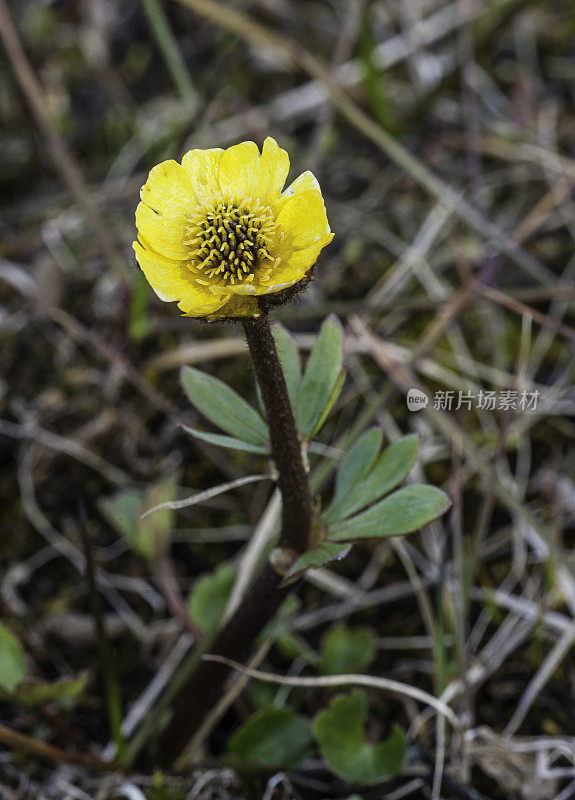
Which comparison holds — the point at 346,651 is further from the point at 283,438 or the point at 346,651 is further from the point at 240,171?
the point at 240,171

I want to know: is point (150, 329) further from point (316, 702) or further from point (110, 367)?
point (316, 702)

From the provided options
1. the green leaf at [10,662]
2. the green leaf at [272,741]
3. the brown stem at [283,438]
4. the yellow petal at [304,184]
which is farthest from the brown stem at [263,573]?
the green leaf at [10,662]

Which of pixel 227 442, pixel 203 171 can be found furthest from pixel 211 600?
pixel 203 171

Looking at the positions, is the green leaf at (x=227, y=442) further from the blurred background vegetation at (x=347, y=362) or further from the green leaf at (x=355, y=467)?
the blurred background vegetation at (x=347, y=362)

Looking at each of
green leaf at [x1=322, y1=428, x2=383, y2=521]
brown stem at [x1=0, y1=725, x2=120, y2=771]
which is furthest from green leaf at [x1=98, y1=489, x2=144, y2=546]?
green leaf at [x1=322, y1=428, x2=383, y2=521]

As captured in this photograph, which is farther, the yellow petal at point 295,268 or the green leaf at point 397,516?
the green leaf at point 397,516
